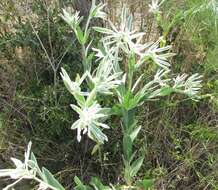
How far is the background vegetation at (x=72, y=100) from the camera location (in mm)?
2168

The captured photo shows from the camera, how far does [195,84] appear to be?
1.84 meters

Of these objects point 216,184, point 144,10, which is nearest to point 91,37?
point 144,10

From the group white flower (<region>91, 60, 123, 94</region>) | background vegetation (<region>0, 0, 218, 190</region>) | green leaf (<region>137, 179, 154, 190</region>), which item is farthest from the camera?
background vegetation (<region>0, 0, 218, 190</region>)

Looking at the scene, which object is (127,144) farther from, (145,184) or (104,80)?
(104,80)

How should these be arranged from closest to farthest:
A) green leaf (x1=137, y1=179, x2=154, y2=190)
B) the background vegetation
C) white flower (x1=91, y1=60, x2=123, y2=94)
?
white flower (x1=91, y1=60, x2=123, y2=94), green leaf (x1=137, y1=179, x2=154, y2=190), the background vegetation

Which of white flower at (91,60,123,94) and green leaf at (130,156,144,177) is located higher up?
white flower at (91,60,123,94)

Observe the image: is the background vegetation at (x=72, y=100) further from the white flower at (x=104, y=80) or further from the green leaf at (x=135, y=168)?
the white flower at (x=104, y=80)

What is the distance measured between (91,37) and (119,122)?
0.43 m

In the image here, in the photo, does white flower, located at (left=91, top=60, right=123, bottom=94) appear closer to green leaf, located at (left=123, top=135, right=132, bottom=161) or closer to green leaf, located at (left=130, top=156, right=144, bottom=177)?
green leaf, located at (left=123, top=135, right=132, bottom=161)

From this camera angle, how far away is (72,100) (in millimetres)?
2252

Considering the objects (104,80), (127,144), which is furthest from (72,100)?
(104,80)

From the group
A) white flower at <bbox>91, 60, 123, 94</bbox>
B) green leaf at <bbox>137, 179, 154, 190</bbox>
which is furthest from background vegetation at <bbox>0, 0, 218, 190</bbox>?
white flower at <bbox>91, 60, 123, 94</bbox>

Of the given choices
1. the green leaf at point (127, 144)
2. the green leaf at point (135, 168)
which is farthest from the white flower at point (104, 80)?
the green leaf at point (135, 168)

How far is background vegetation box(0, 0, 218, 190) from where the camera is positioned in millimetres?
2168
